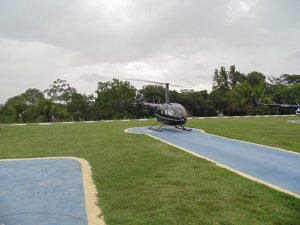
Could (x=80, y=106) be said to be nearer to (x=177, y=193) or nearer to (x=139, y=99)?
(x=139, y=99)

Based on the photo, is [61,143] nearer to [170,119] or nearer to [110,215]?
[170,119]

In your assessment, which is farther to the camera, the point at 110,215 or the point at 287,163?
the point at 287,163

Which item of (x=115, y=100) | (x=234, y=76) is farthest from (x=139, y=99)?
(x=234, y=76)

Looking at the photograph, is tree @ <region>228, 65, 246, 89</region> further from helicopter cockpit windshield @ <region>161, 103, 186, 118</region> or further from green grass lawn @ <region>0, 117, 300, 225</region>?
green grass lawn @ <region>0, 117, 300, 225</region>

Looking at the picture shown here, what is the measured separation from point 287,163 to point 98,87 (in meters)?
33.8

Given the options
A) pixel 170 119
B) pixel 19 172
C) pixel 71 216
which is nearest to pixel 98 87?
pixel 170 119

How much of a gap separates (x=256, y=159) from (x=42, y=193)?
580 cm

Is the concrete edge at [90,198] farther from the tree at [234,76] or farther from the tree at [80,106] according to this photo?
the tree at [234,76]

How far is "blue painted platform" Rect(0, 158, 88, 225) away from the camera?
4359 millimetres

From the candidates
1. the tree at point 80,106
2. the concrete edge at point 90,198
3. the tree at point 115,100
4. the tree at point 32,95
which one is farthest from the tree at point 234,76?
the concrete edge at point 90,198

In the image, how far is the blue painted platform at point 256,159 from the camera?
6.40 m

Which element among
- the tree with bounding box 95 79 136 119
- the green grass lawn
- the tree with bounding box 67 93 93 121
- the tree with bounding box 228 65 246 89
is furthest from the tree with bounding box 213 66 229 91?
the green grass lawn

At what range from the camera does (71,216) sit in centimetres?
439

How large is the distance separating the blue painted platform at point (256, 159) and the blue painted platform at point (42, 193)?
3.90 m
